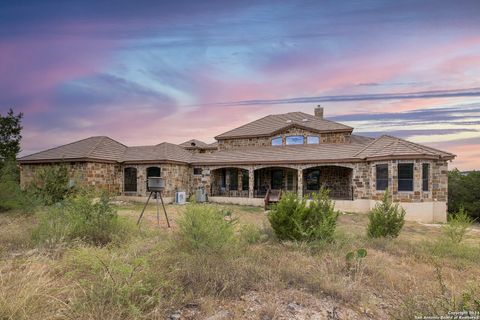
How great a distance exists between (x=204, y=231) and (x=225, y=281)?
1.77 m

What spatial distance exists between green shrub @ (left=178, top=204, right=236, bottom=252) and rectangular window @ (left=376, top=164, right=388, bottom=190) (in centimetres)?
1420

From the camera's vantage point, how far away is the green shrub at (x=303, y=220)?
7547 millimetres

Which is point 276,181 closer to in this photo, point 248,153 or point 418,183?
point 248,153

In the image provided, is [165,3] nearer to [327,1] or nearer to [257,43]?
[257,43]

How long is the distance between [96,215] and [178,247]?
10.2 ft

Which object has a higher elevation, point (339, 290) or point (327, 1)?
point (327, 1)

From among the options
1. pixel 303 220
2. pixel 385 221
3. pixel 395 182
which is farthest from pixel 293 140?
pixel 303 220

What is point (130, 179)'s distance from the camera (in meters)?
23.3

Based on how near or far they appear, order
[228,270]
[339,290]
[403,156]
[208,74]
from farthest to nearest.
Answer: [403,156]
[208,74]
[228,270]
[339,290]

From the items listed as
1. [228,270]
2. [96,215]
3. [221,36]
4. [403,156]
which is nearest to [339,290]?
[228,270]

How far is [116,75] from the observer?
473 inches

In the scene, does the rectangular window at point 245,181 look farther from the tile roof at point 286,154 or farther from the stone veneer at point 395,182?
→ the stone veneer at point 395,182

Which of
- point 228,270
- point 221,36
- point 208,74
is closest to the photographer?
point 228,270

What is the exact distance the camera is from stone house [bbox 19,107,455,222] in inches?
688
